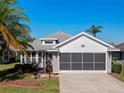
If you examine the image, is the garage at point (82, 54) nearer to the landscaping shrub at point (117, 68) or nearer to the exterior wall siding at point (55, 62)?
the exterior wall siding at point (55, 62)

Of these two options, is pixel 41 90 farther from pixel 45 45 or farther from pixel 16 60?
pixel 16 60

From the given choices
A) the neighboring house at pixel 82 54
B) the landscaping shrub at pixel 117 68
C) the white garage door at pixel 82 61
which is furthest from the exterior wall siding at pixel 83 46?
the landscaping shrub at pixel 117 68

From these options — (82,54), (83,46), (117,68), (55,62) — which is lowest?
(117,68)

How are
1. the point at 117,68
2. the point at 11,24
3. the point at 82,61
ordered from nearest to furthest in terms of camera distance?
the point at 11,24 < the point at 117,68 < the point at 82,61

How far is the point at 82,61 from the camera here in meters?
36.6

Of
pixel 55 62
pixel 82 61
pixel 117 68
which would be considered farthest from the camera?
pixel 82 61

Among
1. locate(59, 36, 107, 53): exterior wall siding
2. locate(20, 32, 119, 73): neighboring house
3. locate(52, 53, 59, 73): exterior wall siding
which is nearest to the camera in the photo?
locate(52, 53, 59, 73): exterior wall siding

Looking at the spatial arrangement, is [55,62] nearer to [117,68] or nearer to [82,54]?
[82,54]

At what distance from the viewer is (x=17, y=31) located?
98.6 ft

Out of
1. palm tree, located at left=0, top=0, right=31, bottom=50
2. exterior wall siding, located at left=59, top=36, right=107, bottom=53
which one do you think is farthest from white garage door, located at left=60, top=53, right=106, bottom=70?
palm tree, located at left=0, top=0, right=31, bottom=50

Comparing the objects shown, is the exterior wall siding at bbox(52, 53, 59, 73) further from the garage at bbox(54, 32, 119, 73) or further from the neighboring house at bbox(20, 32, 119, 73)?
the garage at bbox(54, 32, 119, 73)

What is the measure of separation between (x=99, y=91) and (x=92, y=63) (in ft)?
48.5

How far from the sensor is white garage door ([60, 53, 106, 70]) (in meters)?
36.5

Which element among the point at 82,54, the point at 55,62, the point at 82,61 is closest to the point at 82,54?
the point at 82,54
